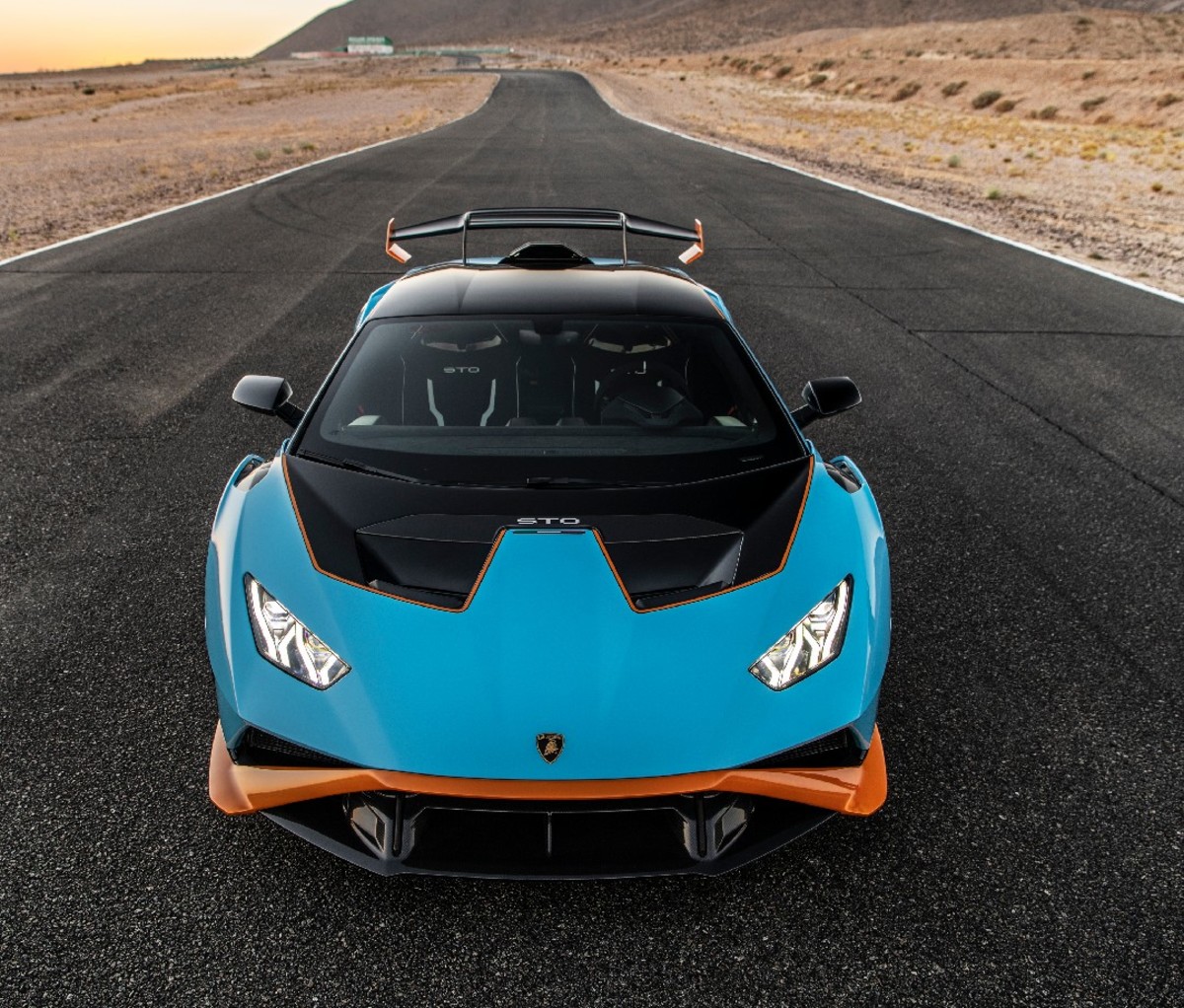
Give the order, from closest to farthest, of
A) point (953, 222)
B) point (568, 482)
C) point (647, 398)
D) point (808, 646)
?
point (808, 646) → point (568, 482) → point (647, 398) → point (953, 222)

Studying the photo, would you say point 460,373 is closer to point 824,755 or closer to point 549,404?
point 549,404

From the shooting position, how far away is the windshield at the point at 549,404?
3.19 meters

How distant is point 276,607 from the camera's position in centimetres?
269

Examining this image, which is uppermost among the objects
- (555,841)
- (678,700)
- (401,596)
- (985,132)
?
(401,596)

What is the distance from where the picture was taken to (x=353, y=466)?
319cm

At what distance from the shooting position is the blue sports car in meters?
2.33

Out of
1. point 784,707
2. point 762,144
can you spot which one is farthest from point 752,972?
point 762,144

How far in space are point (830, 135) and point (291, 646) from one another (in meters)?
35.7

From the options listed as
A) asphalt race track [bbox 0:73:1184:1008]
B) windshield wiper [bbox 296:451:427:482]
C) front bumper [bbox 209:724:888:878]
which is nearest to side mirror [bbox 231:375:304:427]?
windshield wiper [bbox 296:451:427:482]

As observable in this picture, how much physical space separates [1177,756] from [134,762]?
11.4 ft

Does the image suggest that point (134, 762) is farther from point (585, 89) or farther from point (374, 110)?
point (585, 89)

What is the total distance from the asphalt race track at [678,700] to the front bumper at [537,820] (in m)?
0.31

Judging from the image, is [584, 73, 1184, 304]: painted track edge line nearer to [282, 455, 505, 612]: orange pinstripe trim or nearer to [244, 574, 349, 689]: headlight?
[282, 455, 505, 612]: orange pinstripe trim

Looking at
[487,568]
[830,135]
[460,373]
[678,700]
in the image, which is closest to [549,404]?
[460,373]
